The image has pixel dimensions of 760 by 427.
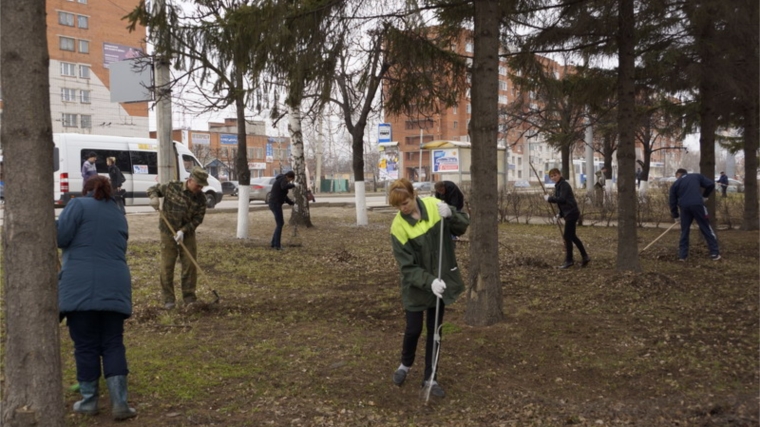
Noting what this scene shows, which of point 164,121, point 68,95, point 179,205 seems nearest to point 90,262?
point 179,205

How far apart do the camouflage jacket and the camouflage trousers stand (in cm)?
14

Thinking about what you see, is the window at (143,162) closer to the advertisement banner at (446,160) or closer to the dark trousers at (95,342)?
the advertisement banner at (446,160)

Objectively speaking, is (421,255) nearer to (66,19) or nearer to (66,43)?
(66,43)

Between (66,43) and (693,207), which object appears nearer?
(693,207)

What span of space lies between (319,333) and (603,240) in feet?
31.5

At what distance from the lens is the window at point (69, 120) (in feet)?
175

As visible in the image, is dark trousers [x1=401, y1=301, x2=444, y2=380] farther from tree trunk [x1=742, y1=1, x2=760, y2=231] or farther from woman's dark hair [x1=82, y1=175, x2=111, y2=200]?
tree trunk [x1=742, y1=1, x2=760, y2=231]

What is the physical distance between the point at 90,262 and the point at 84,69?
5805 cm

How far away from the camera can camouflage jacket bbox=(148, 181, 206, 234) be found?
7.00 metres

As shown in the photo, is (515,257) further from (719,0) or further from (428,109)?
(719,0)

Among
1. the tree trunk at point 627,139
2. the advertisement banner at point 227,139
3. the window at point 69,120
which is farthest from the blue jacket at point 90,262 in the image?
the advertisement banner at point 227,139

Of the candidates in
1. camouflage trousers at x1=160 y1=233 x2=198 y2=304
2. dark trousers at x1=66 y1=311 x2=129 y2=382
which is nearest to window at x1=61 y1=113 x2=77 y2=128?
camouflage trousers at x1=160 y1=233 x2=198 y2=304

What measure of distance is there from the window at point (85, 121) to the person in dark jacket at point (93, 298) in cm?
5711

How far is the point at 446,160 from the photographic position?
24.4m
